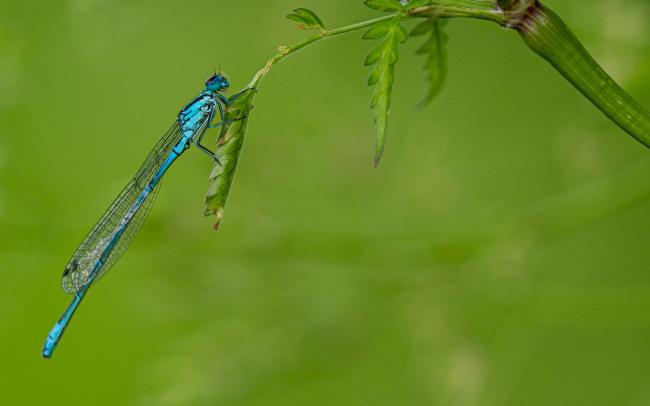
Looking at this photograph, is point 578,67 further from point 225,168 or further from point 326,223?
point 326,223

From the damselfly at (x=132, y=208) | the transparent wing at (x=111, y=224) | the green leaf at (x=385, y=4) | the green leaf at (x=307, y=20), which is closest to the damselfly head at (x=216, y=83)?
the damselfly at (x=132, y=208)

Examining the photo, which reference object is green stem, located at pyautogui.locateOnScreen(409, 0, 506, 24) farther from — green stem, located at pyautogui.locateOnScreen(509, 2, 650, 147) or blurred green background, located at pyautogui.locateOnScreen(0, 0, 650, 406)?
blurred green background, located at pyautogui.locateOnScreen(0, 0, 650, 406)

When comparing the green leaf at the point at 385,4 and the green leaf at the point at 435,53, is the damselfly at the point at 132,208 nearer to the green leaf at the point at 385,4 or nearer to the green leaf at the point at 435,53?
the green leaf at the point at 435,53

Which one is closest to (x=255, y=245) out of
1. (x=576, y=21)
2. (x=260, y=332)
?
(x=260, y=332)

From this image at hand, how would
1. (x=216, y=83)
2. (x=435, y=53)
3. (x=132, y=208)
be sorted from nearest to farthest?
(x=435, y=53) → (x=216, y=83) → (x=132, y=208)

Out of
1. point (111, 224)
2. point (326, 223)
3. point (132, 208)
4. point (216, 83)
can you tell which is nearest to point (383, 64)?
point (216, 83)

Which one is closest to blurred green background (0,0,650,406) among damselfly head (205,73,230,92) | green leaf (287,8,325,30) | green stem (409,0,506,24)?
damselfly head (205,73,230,92)

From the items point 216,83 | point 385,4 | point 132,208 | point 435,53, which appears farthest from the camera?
point 132,208
